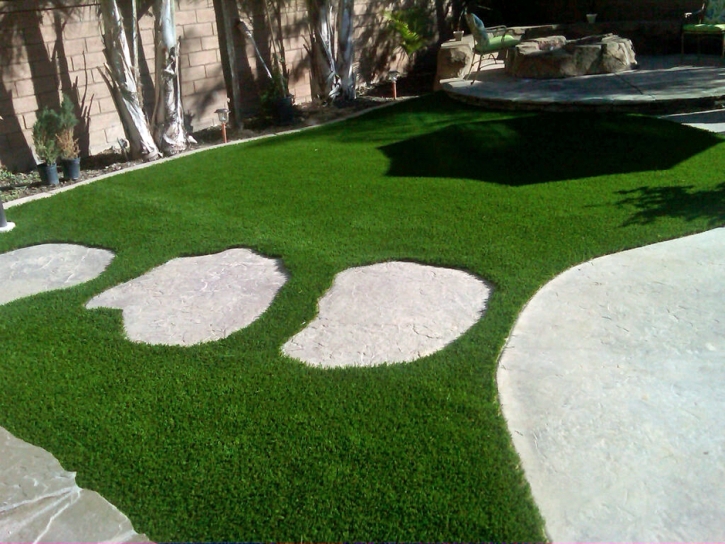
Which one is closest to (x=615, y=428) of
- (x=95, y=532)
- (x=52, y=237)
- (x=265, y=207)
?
(x=95, y=532)

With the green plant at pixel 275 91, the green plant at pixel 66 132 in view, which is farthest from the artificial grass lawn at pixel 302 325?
the green plant at pixel 275 91

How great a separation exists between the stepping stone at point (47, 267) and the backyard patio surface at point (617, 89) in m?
5.50

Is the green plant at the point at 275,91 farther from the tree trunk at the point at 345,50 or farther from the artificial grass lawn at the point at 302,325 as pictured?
the artificial grass lawn at the point at 302,325

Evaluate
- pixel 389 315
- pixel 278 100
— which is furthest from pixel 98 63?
pixel 389 315

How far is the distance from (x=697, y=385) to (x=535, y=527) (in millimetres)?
→ 1116

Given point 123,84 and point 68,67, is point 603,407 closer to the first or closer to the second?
point 123,84

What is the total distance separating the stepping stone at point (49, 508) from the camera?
2.48 meters

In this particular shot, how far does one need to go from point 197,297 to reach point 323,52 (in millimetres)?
7135

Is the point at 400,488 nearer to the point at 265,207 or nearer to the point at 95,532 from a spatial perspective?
the point at 95,532

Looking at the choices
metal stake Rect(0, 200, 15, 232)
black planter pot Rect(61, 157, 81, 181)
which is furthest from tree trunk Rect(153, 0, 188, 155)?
metal stake Rect(0, 200, 15, 232)

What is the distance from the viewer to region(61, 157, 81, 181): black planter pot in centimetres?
755

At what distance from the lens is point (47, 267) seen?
510 cm

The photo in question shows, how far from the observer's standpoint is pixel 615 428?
2.88 meters

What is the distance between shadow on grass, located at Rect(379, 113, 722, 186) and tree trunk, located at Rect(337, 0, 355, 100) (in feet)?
10.5
